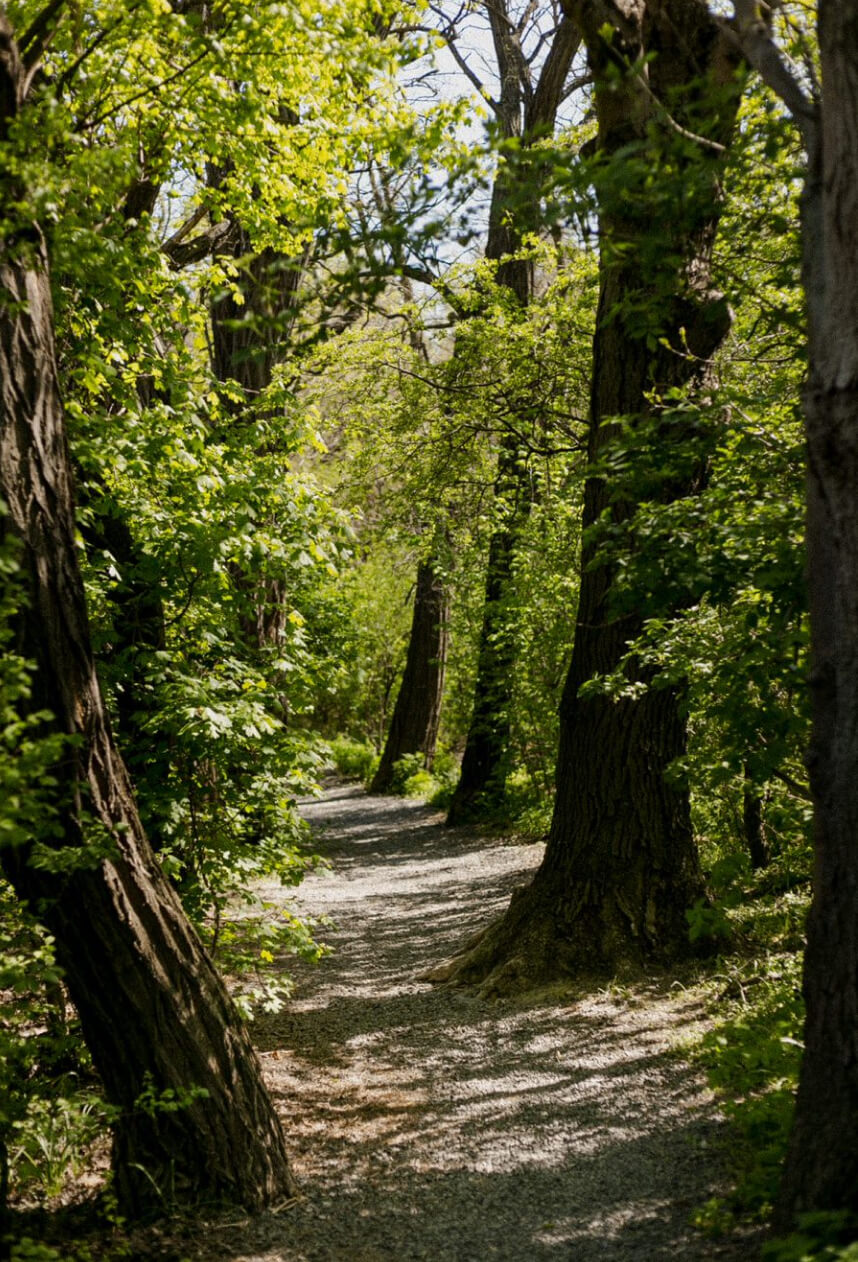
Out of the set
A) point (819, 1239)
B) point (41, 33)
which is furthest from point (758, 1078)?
point (41, 33)

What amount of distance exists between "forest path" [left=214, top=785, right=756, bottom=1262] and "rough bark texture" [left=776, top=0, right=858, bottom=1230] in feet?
2.20

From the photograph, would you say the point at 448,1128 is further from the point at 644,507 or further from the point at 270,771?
the point at 644,507

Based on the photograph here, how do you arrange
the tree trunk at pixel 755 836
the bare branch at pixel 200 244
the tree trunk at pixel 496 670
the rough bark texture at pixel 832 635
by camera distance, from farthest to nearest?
the tree trunk at pixel 496 670
the bare branch at pixel 200 244
the tree trunk at pixel 755 836
the rough bark texture at pixel 832 635

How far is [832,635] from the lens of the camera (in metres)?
2.96

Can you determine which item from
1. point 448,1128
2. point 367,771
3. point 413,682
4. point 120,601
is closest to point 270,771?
point 120,601

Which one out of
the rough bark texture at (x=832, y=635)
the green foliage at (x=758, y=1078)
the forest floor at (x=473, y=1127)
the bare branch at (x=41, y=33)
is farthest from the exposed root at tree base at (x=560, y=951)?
the bare branch at (x=41, y=33)

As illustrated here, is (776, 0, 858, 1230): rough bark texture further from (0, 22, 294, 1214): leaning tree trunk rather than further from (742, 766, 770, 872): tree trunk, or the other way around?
(742, 766, 770, 872): tree trunk

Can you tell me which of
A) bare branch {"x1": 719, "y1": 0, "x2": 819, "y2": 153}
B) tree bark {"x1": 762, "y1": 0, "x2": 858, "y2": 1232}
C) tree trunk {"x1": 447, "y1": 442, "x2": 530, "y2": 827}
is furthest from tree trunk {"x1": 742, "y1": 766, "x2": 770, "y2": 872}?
bare branch {"x1": 719, "y1": 0, "x2": 819, "y2": 153}

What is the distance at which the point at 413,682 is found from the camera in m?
18.2

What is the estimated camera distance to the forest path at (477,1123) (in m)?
3.82

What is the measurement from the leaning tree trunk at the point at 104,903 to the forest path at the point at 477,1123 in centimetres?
40

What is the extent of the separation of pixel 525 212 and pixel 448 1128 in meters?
4.04

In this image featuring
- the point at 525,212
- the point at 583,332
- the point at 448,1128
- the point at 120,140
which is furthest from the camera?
the point at 583,332

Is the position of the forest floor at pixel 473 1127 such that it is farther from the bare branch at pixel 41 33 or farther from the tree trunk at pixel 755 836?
the bare branch at pixel 41 33
